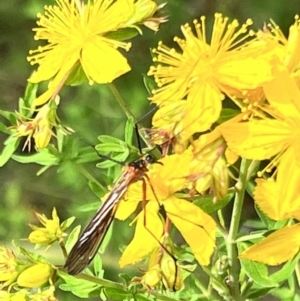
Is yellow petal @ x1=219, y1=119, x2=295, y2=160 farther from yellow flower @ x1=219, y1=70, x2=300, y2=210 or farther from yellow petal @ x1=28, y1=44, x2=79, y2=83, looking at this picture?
yellow petal @ x1=28, y1=44, x2=79, y2=83

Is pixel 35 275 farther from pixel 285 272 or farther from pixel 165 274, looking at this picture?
pixel 285 272

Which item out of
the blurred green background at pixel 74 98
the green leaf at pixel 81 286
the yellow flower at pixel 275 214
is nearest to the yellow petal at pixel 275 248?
the yellow flower at pixel 275 214

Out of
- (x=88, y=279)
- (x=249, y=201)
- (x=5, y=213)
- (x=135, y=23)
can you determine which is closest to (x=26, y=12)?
(x=5, y=213)

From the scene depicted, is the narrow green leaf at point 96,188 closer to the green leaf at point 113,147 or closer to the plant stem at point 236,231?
the green leaf at point 113,147

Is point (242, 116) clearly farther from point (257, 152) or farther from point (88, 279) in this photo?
point (88, 279)

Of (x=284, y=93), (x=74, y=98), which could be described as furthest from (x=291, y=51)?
(x=74, y=98)

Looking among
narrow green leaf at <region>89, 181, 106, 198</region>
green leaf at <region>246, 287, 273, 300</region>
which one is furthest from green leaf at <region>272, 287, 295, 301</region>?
narrow green leaf at <region>89, 181, 106, 198</region>
